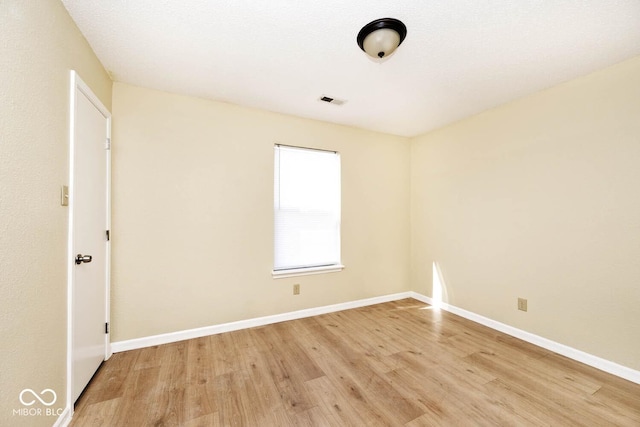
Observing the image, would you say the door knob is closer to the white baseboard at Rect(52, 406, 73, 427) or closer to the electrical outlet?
the white baseboard at Rect(52, 406, 73, 427)

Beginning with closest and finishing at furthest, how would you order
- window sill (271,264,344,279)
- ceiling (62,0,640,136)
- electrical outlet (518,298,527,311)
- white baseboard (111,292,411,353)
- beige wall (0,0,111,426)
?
beige wall (0,0,111,426) → ceiling (62,0,640,136) → white baseboard (111,292,411,353) → electrical outlet (518,298,527,311) → window sill (271,264,344,279)

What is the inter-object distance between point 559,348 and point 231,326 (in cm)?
339

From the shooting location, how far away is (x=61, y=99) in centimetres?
156

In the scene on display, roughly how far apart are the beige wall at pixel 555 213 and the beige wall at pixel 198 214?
62.7 inches

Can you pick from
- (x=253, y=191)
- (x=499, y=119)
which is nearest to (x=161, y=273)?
(x=253, y=191)

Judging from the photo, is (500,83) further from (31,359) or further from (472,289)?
(31,359)

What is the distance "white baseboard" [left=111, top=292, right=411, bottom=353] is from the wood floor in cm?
8

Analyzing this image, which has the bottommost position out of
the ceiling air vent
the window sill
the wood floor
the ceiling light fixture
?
the wood floor

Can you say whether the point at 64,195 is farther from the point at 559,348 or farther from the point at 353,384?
the point at 559,348

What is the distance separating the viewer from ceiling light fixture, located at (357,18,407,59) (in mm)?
1692

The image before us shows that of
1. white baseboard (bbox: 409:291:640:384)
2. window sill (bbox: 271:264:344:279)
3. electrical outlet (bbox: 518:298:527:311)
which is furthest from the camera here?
window sill (bbox: 271:264:344:279)

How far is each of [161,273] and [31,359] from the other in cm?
139

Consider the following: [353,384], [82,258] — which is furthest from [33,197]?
[353,384]

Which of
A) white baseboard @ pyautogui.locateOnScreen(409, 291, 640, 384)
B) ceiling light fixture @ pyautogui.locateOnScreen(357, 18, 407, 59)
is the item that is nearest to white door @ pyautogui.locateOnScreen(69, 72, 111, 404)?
ceiling light fixture @ pyautogui.locateOnScreen(357, 18, 407, 59)
